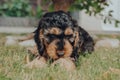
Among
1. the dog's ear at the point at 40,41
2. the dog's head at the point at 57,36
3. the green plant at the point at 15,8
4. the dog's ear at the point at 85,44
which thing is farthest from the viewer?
the green plant at the point at 15,8

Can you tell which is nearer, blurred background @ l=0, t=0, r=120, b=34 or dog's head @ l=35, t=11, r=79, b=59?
dog's head @ l=35, t=11, r=79, b=59

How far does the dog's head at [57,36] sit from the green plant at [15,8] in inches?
170

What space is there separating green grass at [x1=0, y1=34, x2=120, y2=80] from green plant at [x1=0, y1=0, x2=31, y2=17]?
3.45 metres

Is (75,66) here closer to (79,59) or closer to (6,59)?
(79,59)

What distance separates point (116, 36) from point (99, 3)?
163 cm

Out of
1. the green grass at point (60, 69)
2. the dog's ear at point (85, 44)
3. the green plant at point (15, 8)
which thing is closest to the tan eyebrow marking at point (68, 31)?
the green grass at point (60, 69)

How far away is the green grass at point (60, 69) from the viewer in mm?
3801

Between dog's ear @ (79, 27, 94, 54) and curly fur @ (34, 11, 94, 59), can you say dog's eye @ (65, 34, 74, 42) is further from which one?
dog's ear @ (79, 27, 94, 54)

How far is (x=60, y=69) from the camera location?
4.04 m

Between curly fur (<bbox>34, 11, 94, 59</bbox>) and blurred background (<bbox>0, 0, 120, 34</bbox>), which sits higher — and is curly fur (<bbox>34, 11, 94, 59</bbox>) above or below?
above

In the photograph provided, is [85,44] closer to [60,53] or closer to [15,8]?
[60,53]

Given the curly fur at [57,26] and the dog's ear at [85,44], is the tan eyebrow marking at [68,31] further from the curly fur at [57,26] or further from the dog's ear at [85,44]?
the dog's ear at [85,44]

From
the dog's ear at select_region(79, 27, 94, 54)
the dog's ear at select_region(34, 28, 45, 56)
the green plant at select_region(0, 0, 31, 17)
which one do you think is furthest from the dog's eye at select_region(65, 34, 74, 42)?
the green plant at select_region(0, 0, 31, 17)

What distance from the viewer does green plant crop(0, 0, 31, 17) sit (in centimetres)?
853
